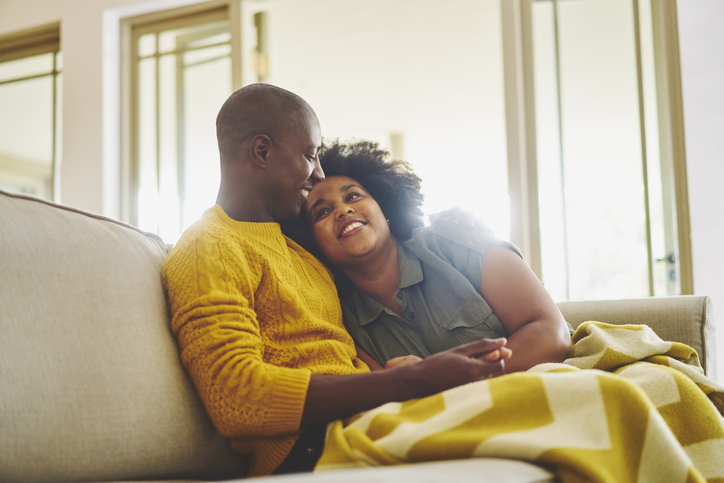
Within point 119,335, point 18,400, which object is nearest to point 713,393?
point 119,335

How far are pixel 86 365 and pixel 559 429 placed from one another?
2.19 ft

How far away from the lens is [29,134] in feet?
13.3

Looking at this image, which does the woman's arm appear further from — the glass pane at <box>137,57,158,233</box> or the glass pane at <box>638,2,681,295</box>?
the glass pane at <box>137,57,158,233</box>

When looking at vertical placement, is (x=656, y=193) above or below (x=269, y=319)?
above

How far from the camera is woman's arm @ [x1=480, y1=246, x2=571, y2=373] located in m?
1.24

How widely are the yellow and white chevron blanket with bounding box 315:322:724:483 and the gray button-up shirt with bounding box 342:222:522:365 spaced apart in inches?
16.3

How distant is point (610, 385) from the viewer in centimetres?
80

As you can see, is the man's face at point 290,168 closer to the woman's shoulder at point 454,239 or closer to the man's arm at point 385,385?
the woman's shoulder at point 454,239

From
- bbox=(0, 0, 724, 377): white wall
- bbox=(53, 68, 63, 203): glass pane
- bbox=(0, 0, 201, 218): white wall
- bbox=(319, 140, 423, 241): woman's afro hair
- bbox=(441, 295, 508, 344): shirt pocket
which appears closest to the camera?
bbox=(441, 295, 508, 344): shirt pocket

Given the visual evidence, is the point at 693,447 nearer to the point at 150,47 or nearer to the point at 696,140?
the point at 696,140

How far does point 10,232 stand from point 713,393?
1295mm

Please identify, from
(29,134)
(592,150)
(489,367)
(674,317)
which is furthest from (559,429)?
(29,134)

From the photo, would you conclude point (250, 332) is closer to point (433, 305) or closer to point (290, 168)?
point (290, 168)

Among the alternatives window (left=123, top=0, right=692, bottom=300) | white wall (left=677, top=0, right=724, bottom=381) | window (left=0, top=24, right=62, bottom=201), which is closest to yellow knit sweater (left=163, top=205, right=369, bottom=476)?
window (left=123, top=0, right=692, bottom=300)
